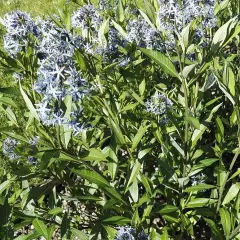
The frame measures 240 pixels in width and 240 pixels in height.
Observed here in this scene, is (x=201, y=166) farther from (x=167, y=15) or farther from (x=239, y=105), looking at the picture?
(x=167, y=15)

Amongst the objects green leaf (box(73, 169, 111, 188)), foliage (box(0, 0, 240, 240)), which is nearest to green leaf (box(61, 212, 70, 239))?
foliage (box(0, 0, 240, 240))

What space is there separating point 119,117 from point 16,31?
0.62 m

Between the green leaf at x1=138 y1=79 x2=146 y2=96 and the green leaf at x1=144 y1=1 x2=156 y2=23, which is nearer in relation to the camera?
the green leaf at x1=144 y1=1 x2=156 y2=23

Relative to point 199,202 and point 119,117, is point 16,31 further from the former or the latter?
point 199,202

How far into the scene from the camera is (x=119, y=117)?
6.79ft

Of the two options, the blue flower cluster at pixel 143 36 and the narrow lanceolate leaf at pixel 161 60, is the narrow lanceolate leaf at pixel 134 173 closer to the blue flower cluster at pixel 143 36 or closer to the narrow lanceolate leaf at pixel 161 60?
the narrow lanceolate leaf at pixel 161 60

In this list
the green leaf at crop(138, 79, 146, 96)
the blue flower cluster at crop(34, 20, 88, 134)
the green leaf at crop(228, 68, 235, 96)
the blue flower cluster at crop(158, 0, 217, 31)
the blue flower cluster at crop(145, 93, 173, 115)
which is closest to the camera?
the blue flower cluster at crop(34, 20, 88, 134)

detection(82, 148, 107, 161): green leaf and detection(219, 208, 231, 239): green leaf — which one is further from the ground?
detection(82, 148, 107, 161): green leaf

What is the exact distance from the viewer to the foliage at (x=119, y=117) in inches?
62.7

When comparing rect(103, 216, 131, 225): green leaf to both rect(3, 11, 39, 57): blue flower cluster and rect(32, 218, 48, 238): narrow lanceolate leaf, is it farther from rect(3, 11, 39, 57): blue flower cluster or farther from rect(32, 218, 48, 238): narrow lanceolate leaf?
rect(3, 11, 39, 57): blue flower cluster

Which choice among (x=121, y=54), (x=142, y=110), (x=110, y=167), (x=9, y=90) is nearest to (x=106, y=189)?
(x=110, y=167)

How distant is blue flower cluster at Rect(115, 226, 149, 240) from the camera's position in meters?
1.68

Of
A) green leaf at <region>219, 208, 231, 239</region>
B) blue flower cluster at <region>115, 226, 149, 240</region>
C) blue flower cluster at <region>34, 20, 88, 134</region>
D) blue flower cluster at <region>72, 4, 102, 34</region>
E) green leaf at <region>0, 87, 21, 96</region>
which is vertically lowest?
green leaf at <region>219, 208, 231, 239</region>

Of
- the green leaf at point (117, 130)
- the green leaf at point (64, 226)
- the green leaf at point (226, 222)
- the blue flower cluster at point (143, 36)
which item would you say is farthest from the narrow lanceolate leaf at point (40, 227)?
the blue flower cluster at point (143, 36)
